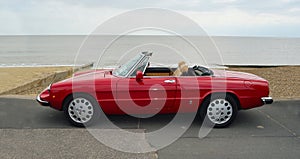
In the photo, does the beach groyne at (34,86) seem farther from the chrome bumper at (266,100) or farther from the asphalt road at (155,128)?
the chrome bumper at (266,100)

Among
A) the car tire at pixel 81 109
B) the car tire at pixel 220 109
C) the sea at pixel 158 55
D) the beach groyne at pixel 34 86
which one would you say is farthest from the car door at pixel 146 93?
the beach groyne at pixel 34 86

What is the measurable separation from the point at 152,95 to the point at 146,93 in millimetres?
109

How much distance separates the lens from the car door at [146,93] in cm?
436

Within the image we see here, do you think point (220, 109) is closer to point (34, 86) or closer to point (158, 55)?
point (34, 86)

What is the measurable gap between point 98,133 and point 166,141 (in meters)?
1.10

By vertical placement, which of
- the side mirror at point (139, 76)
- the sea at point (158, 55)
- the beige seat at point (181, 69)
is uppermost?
the sea at point (158, 55)

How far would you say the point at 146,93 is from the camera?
172 inches

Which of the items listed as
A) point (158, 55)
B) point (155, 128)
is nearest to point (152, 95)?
point (155, 128)

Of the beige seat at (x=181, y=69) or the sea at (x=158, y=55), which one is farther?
the sea at (x=158, y=55)

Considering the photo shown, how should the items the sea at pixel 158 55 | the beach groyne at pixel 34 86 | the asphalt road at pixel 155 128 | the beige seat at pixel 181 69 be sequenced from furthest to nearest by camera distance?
the sea at pixel 158 55, the beach groyne at pixel 34 86, the beige seat at pixel 181 69, the asphalt road at pixel 155 128

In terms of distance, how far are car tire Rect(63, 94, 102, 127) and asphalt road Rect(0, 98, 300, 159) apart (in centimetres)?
17

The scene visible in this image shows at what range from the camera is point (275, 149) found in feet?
11.9

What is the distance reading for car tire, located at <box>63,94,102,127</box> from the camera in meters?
4.44

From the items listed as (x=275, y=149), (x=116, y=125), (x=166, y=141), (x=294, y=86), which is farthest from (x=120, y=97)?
(x=294, y=86)
